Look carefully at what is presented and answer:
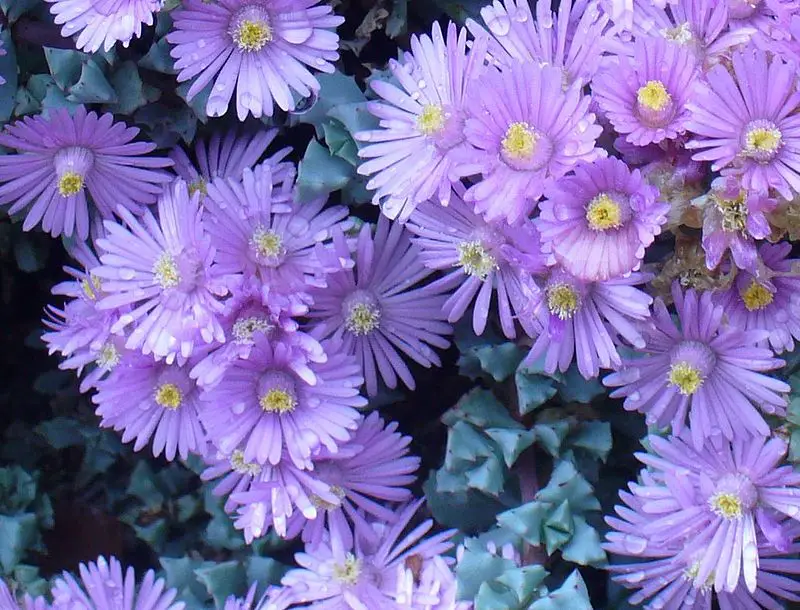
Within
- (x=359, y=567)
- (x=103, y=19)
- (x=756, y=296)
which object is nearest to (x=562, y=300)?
(x=756, y=296)

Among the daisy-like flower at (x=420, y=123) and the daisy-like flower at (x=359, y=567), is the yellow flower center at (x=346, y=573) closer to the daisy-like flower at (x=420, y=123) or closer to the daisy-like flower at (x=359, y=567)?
the daisy-like flower at (x=359, y=567)

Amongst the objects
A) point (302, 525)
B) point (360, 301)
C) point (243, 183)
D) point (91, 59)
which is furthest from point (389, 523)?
point (91, 59)

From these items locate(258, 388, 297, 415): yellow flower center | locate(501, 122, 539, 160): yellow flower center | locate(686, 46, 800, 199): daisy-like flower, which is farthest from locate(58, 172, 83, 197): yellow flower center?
locate(686, 46, 800, 199): daisy-like flower

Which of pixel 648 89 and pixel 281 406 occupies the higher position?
pixel 648 89

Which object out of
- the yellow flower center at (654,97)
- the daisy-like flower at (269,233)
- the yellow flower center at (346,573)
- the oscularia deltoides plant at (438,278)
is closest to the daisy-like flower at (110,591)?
the oscularia deltoides plant at (438,278)

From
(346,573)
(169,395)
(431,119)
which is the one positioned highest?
(431,119)

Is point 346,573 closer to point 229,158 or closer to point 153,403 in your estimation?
point 153,403

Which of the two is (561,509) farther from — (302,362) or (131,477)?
(131,477)

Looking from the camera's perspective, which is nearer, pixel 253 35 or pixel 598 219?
pixel 598 219
